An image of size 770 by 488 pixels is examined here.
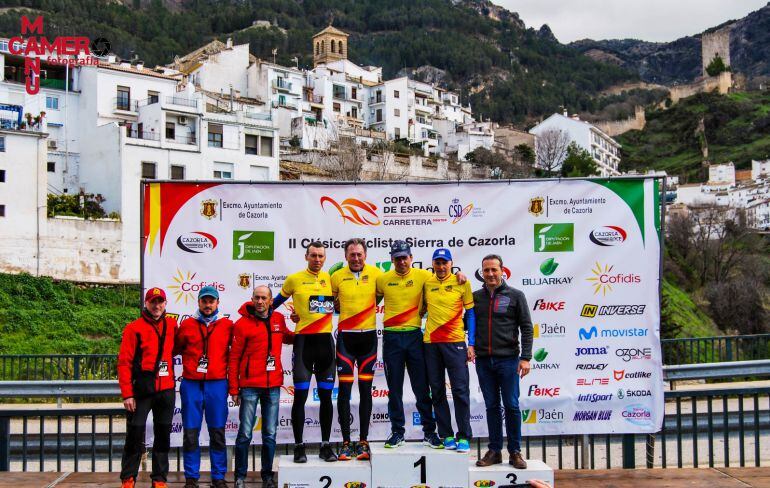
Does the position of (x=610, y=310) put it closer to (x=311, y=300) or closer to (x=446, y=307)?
(x=446, y=307)

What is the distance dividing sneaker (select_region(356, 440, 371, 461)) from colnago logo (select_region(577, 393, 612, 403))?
7.99ft

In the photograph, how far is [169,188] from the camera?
853cm

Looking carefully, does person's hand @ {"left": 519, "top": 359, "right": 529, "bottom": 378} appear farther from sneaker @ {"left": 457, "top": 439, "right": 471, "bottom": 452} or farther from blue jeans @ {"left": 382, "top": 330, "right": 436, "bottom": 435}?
blue jeans @ {"left": 382, "top": 330, "right": 436, "bottom": 435}

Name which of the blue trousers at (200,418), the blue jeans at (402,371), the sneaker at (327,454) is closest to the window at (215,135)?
the blue trousers at (200,418)

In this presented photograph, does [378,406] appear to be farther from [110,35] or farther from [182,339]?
[110,35]

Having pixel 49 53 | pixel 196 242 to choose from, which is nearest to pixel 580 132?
pixel 49 53

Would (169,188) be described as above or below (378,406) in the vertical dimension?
above

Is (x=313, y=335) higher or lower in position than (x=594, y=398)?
higher

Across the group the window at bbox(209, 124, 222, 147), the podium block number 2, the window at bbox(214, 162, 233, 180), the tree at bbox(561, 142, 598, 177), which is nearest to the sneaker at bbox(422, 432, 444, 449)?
the podium block number 2

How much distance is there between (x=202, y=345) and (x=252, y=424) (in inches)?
33.7

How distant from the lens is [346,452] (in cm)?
743

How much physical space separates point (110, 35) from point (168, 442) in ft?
392

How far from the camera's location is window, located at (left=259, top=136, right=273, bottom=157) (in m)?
→ 42.9

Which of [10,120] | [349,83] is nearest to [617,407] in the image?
[10,120]
